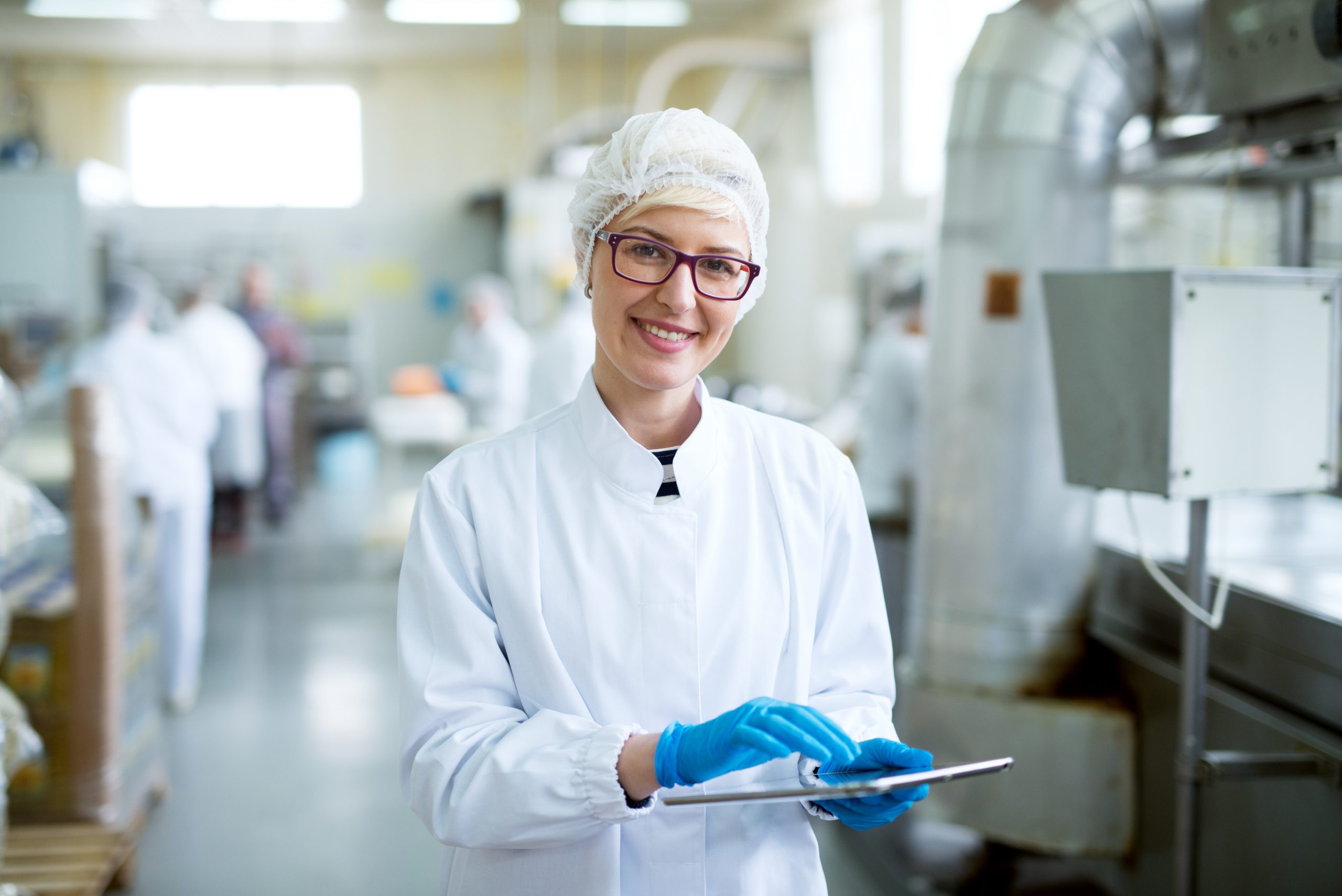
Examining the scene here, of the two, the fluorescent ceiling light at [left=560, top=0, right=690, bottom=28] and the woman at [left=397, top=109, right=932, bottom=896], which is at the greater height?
the fluorescent ceiling light at [left=560, top=0, right=690, bottom=28]

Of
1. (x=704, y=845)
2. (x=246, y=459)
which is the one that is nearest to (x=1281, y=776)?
(x=704, y=845)

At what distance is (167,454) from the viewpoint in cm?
398

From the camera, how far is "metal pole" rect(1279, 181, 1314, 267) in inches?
113

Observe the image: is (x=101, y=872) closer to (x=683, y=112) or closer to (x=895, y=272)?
(x=683, y=112)

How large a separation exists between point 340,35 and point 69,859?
8.65 m

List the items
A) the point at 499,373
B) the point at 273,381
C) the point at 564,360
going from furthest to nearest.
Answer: the point at 273,381 < the point at 499,373 < the point at 564,360

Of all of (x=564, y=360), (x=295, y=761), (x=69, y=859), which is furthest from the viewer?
(x=564, y=360)

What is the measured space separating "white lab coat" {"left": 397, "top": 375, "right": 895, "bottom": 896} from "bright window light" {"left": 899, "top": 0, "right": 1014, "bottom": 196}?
530 centimetres

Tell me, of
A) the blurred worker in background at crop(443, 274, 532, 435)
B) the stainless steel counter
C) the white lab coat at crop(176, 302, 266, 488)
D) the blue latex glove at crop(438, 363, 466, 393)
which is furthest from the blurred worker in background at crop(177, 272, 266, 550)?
the stainless steel counter

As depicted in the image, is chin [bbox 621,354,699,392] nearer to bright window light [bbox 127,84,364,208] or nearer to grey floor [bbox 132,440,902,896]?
grey floor [bbox 132,440,902,896]

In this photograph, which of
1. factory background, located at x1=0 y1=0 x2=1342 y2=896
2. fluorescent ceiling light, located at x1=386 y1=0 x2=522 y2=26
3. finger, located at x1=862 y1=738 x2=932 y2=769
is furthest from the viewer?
fluorescent ceiling light, located at x1=386 y1=0 x2=522 y2=26

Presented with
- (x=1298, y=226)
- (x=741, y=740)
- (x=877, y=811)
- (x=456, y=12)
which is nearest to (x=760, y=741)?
(x=741, y=740)

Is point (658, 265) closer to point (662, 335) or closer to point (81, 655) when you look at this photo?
point (662, 335)

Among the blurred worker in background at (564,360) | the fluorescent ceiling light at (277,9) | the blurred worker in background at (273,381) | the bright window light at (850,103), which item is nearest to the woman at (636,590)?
the blurred worker in background at (564,360)
